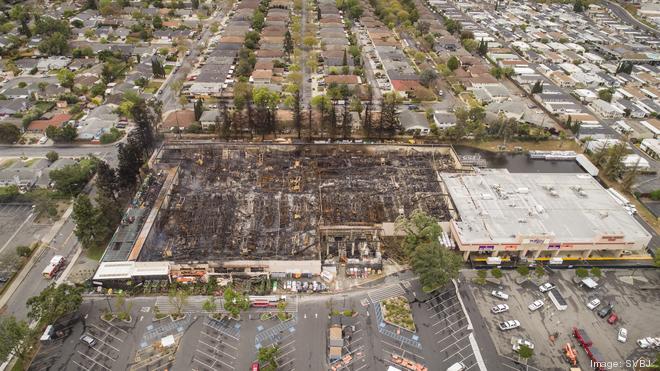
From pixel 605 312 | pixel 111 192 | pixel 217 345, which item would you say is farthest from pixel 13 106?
pixel 605 312

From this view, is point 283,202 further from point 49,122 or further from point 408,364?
point 49,122

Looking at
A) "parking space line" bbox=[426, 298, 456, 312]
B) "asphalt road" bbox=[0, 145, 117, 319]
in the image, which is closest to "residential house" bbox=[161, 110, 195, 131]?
"asphalt road" bbox=[0, 145, 117, 319]

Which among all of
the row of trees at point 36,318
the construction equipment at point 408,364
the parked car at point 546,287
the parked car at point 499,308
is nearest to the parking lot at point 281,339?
the construction equipment at point 408,364

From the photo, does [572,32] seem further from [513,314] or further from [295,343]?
[295,343]

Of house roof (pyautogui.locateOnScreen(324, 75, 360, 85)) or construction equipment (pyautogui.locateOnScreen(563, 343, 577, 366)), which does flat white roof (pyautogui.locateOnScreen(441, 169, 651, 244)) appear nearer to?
construction equipment (pyautogui.locateOnScreen(563, 343, 577, 366))

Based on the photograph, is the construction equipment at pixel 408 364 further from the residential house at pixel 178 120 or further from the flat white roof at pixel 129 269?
the residential house at pixel 178 120

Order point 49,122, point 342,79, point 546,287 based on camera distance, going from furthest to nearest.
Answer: point 342,79, point 49,122, point 546,287

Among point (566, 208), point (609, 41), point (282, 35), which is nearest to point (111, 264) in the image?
point (566, 208)
